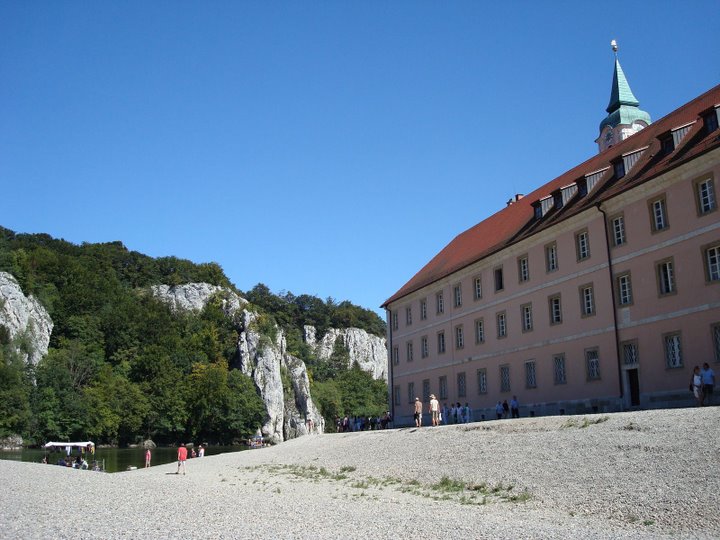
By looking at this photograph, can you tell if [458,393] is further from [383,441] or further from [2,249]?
[2,249]

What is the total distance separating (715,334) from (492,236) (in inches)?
738

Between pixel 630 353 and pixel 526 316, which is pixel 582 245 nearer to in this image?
pixel 526 316

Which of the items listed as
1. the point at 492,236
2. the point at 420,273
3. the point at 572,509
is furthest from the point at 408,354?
the point at 572,509

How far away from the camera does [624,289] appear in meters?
30.2

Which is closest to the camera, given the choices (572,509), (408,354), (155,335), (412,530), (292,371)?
(412,530)

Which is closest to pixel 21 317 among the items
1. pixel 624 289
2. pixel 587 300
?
pixel 587 300

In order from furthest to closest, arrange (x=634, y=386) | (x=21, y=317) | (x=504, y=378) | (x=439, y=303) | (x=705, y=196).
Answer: (x=21, y=317) → (x=439, y=303) → (x=504, y=378) → (x=634, y=386) → (x=705, y=196)

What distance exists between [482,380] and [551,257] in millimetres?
9188

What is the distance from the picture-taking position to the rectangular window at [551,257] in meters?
34.8

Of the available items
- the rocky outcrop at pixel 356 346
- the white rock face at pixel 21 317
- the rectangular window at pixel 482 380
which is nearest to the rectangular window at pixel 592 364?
the rectangular window at pixel 482 380

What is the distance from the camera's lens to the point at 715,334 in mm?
25469

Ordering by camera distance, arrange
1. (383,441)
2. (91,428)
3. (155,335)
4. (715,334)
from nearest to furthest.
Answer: (715,334), (383,441), (91,428), (155,335)

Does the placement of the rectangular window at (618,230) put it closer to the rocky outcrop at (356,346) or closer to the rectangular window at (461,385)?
the rectangular window at (461,385)

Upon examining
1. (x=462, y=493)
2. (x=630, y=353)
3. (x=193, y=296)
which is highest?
(x=193, y=296)
